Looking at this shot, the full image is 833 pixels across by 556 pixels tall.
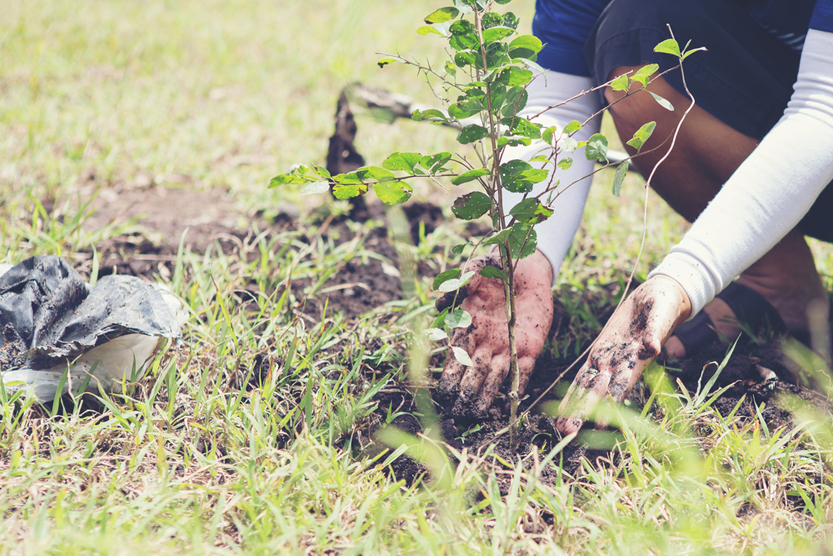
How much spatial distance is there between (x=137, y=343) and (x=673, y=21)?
1582mm

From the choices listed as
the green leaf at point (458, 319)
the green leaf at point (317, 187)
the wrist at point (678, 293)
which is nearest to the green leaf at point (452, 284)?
the green leaf at point (458, 319)

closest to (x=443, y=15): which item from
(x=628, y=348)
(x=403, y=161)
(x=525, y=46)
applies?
(x=525, y=46)

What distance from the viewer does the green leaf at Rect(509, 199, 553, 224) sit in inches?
40.5

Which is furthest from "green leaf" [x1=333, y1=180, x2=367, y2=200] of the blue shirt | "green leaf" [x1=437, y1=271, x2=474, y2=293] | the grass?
the blue shirt

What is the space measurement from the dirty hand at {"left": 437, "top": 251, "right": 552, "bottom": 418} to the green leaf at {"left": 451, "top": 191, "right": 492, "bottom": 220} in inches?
10.4

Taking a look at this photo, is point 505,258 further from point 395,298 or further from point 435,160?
point 395,298

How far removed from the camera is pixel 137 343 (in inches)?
51.2

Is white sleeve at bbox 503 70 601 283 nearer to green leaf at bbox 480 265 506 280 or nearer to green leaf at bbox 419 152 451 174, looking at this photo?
green leaf at bbox 480 265 506 280

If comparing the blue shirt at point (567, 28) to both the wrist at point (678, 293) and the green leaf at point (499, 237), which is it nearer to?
the wrist at point (678, 293)

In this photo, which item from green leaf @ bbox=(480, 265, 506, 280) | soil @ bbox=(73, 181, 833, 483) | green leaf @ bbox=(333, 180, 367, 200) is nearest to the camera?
green leaf @ bbox=(333, 180, 367, 200)

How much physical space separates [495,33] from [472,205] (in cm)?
31

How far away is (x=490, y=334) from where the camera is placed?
4.53 ft

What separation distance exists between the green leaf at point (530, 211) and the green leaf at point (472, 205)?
0.18ft

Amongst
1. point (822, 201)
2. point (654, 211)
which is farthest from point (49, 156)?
point (822, 201)
